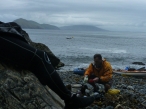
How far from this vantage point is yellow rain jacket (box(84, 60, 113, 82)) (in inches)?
361

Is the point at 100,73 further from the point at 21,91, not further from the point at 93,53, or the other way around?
the point at 93,53

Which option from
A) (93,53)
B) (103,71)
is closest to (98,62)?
(103,71)

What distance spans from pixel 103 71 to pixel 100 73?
0.51 ft

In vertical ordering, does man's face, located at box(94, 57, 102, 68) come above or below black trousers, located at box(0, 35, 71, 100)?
below

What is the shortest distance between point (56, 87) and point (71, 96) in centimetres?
46

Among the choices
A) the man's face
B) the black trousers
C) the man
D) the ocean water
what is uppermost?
the black trousers

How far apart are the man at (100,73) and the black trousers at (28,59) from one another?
163 inches

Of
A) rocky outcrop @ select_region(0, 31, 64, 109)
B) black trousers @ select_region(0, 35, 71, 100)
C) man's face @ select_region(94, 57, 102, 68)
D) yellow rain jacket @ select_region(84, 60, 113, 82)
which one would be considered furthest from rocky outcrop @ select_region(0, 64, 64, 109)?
yellow rain jacket @ select_region(84, 60, 113, 82)

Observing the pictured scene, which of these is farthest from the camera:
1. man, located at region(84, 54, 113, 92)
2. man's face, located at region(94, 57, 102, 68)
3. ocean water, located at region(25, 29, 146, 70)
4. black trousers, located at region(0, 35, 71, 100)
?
ocean water, located at region(25, 29, 146, 70)

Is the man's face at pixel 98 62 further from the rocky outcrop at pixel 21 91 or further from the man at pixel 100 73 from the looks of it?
the rocky outcrop at pixel 21 91

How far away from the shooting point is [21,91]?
4840 mm

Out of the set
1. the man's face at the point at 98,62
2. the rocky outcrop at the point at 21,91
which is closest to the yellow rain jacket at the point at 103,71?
the man's face at the point at 98,62

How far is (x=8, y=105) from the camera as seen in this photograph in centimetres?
466

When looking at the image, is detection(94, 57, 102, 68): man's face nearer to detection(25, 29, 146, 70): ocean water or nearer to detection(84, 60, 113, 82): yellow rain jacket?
detection(84, 60, 113, 82): yellow rain jacket
